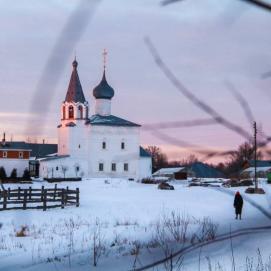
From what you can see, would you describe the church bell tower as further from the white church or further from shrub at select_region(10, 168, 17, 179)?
shrub at select_region(10, 168, 17, 179)

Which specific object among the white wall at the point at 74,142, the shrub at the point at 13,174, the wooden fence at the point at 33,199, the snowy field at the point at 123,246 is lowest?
the snowy field at the point at 123,246

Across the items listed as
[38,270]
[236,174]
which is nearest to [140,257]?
[38,270]

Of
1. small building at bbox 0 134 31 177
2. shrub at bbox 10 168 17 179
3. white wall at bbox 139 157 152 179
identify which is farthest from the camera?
white wall at bbox 139 157 152 179

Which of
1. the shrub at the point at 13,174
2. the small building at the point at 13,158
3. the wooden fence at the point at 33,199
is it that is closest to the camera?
the wooden fence at the point at 33,199

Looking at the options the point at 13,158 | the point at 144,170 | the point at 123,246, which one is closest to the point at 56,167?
the point at 13,158

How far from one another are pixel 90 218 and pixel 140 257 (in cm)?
1490

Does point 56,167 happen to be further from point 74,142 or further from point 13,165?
point 74,142

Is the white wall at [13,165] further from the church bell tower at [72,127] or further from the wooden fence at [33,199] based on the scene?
the wooden fence at [33,199]

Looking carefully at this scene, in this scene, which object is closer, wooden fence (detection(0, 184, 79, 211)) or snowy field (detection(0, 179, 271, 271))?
snowy field (detection(0, 179, 271, 271))

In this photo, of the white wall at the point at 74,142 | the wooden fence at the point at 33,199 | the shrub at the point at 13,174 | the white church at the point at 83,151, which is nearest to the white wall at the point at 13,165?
the shrub at the point at 13,174

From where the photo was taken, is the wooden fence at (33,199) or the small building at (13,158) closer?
the wooden fence at (33,199)

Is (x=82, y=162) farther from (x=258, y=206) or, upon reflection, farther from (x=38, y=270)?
(x=258, y=206)

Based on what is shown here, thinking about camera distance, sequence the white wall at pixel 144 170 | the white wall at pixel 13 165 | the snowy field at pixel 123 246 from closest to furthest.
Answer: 1. the snowy field at pixel 123 246
2. the white wall at pixel 13 165
3. the white wall at pixel 144 170

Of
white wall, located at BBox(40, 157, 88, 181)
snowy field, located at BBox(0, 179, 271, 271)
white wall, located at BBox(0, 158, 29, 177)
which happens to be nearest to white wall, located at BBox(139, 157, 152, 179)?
white wall, located at BBox(40, 157, 88, 181)
